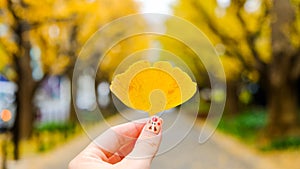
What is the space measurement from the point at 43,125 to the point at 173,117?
445 centimetres

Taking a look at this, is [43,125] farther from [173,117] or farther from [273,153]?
[173,117]

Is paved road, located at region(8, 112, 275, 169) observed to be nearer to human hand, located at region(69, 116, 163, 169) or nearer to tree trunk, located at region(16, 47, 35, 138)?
tree trunk, located at region(16, 47, 35, 138)

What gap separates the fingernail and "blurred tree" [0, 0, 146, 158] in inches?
106

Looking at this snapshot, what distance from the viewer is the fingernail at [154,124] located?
483 mm

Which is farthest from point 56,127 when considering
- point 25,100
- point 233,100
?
point 233,100

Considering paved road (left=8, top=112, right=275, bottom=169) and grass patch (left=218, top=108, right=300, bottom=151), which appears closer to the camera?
paved road (left=8, top=112, right=275, bottom=169)

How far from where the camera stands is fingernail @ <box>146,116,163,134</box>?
1.58ft

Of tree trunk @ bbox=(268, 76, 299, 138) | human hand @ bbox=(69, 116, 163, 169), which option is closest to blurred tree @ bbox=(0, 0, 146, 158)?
tree trunk @ bbox=(268, 76, 299, 138)

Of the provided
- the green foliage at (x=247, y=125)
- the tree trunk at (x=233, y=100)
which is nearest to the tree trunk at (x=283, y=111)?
the green foliage at (x=247, y=125)

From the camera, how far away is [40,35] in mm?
3797

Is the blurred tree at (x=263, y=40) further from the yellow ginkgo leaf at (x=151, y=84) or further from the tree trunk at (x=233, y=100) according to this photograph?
the yellow ginkgo leaf at (x=151, y=84)

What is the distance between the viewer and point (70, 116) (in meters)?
5.25

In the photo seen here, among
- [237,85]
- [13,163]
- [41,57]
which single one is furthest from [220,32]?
[237,85]

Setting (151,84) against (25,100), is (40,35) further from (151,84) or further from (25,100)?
(151,84)
